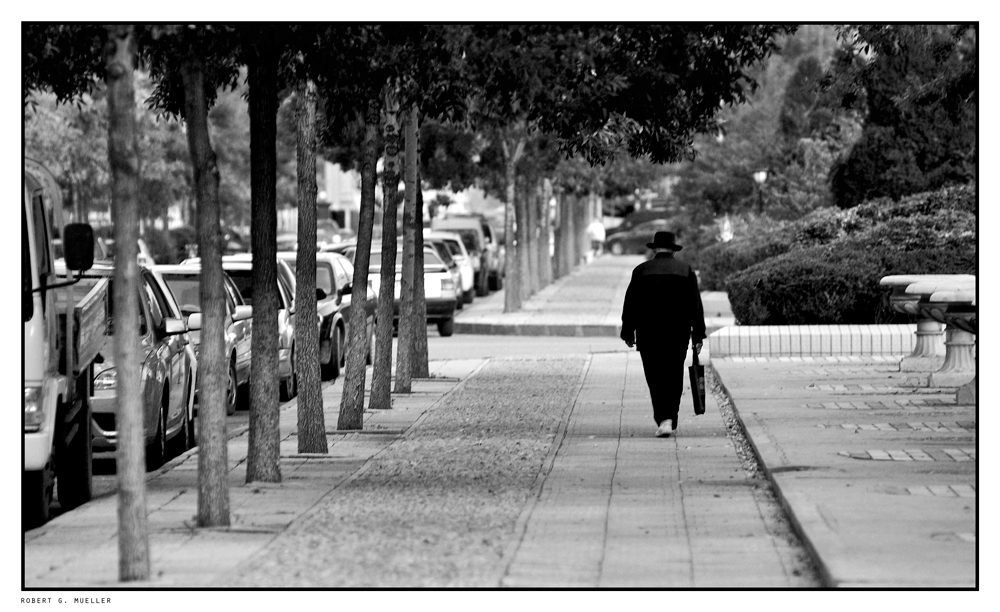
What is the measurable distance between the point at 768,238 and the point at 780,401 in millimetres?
14732

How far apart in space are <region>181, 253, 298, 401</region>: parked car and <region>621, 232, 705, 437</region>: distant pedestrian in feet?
14.3

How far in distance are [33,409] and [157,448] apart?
2.93m

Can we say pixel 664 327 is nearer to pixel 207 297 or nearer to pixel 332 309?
pixel 207 297

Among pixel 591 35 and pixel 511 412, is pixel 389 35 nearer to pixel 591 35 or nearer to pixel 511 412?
pixel 591 35

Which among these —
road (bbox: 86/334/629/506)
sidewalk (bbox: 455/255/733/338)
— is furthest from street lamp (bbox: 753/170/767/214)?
road (bbox: 86/334/629/506)

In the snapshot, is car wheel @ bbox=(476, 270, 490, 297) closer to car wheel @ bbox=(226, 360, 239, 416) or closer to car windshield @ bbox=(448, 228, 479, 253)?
car windshield @ bbox=(448, 228, 479, 253)

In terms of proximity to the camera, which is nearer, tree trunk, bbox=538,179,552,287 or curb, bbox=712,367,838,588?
curb, bbox=712,367,838,588

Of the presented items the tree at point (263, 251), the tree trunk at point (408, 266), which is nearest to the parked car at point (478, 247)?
the tree trunk at point (408, 266)

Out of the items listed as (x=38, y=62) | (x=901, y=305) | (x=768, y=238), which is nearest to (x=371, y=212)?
(x=38, y=62)

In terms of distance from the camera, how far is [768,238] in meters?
29.2

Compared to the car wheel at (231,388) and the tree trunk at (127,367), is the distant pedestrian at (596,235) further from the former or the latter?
the tree trunk at (127,367)

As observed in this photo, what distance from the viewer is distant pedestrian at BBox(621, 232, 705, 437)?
12.8 metres

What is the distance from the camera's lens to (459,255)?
1449 inches

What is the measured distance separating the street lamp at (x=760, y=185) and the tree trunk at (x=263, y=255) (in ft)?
97.1
